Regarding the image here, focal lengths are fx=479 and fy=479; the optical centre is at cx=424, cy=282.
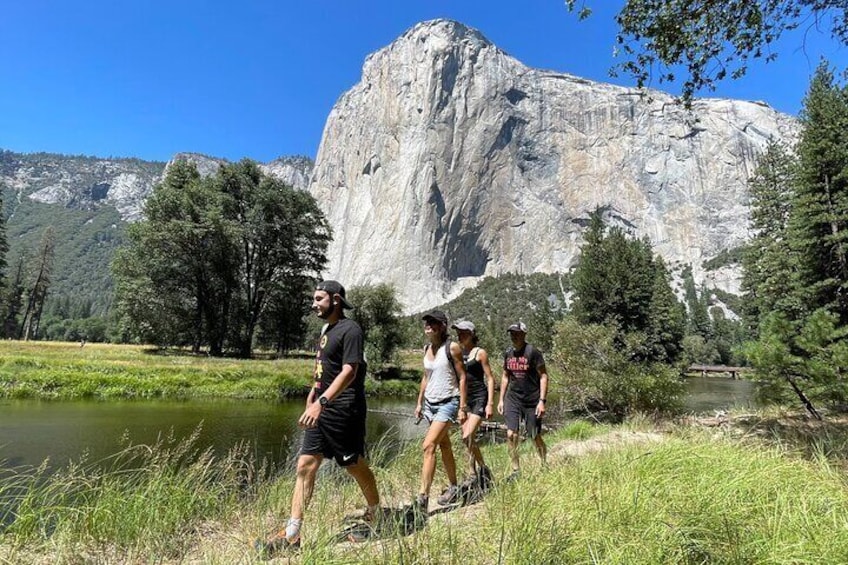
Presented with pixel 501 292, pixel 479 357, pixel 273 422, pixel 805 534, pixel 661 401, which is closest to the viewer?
pixel 805 534

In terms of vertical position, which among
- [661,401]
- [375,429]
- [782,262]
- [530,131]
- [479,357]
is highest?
[530,131]

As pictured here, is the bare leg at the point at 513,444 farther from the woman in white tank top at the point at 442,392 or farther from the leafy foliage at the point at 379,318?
the leafy foliage at the point at 379,318

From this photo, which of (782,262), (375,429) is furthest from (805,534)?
(782,262)

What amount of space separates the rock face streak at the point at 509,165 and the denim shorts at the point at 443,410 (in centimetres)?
10335

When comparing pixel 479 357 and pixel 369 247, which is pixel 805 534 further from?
pixel 369 247

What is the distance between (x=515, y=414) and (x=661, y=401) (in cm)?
1371

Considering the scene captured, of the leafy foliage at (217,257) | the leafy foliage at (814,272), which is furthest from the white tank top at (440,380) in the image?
the leafy foliage at (217,257)

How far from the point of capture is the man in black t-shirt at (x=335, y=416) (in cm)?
352

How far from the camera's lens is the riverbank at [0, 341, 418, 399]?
1709 centimetres

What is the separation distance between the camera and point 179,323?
103 ft

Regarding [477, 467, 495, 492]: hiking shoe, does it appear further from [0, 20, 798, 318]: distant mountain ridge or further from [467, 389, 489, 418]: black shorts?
[0, 20, 798, 318]: distant mountain ridge

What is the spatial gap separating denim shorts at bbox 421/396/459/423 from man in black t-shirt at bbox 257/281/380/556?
1.02 metres

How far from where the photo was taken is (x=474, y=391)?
5422 millimetres

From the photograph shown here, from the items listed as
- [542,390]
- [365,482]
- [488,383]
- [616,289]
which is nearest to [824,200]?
[616,289]
